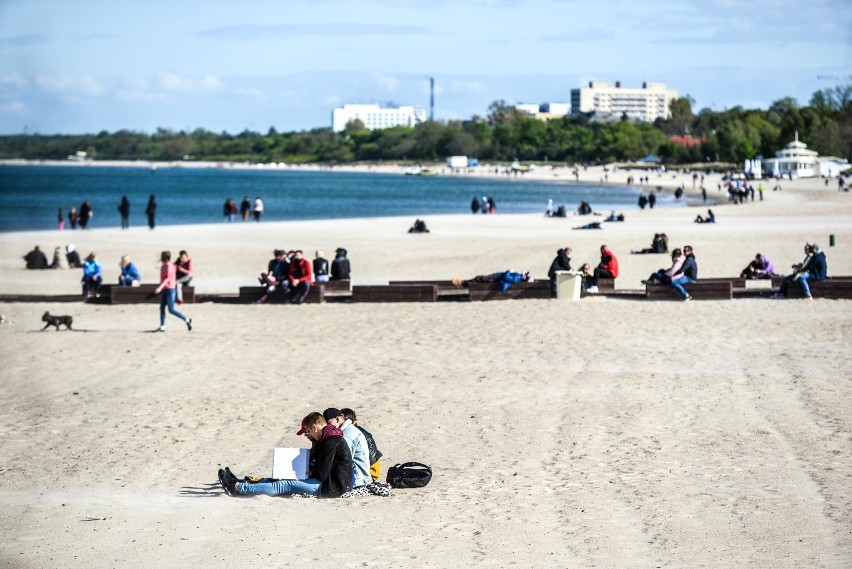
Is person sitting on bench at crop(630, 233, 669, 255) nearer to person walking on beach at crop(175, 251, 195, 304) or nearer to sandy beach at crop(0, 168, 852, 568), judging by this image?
sandy beach at crop(0, 168, 852, 568)

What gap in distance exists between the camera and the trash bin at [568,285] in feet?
72.3

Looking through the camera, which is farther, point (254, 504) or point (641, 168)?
point (641, 168)

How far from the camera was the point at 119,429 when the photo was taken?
12.5 m

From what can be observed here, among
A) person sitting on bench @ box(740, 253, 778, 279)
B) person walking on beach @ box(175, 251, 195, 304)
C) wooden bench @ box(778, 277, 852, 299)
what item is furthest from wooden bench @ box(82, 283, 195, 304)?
wooden bench @ box(778, 277, 852, 299)

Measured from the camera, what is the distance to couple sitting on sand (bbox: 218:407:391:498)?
32.2ft

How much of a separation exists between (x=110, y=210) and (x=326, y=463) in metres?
69.0

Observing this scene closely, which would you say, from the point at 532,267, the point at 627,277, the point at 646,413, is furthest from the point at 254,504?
the point at 532,267

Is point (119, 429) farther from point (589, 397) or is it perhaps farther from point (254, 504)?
point (589, 397)

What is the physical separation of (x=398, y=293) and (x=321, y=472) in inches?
498

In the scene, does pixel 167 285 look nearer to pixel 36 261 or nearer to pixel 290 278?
pixel 290 278

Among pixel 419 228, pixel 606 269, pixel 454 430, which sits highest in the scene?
pixel 419 228

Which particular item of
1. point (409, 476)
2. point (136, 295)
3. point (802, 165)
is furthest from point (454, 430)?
point (802, 165)

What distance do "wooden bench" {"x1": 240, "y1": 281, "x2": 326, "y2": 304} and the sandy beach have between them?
0.37 m

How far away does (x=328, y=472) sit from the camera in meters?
9.85
